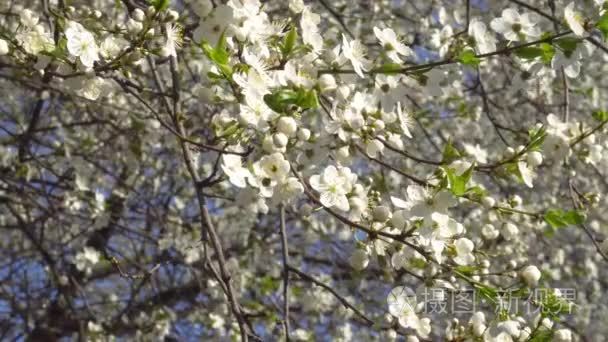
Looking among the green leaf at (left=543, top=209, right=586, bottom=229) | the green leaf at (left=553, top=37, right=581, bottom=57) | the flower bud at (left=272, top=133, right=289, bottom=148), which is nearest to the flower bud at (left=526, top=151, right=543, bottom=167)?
the green leaf at (left=543, top=209, right=586, bottom=229)

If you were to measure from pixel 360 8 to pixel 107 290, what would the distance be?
126 inches

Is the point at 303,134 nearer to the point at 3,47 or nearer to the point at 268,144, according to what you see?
the point at 268,144

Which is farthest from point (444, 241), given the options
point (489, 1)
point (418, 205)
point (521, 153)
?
point (489, 1)

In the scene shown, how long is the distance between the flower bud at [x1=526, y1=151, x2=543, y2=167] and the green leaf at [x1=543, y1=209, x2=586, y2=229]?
0.56 feet

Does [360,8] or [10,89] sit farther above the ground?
[360,8]

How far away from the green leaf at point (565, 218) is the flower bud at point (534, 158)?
17 cm

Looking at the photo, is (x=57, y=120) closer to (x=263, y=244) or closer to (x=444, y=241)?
(x=263, y=244)

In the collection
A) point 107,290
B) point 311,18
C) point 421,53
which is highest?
point 421,53

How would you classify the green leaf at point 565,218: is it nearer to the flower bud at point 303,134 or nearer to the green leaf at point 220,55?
the flower bud at point 303,134

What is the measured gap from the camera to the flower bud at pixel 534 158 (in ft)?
6.25

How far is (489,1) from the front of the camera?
3.95 meters

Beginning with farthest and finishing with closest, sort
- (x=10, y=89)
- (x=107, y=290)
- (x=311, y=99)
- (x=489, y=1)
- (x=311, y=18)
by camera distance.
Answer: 1. (x=107, y=290)
2. (x=10, y=89)
3. (x=489, y=1)
4. (x=311, y=18)
5. (x=311, y=99)

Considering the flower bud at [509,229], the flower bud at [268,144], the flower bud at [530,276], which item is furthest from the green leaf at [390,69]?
the flower bud at [509,229]

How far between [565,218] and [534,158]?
227mm
